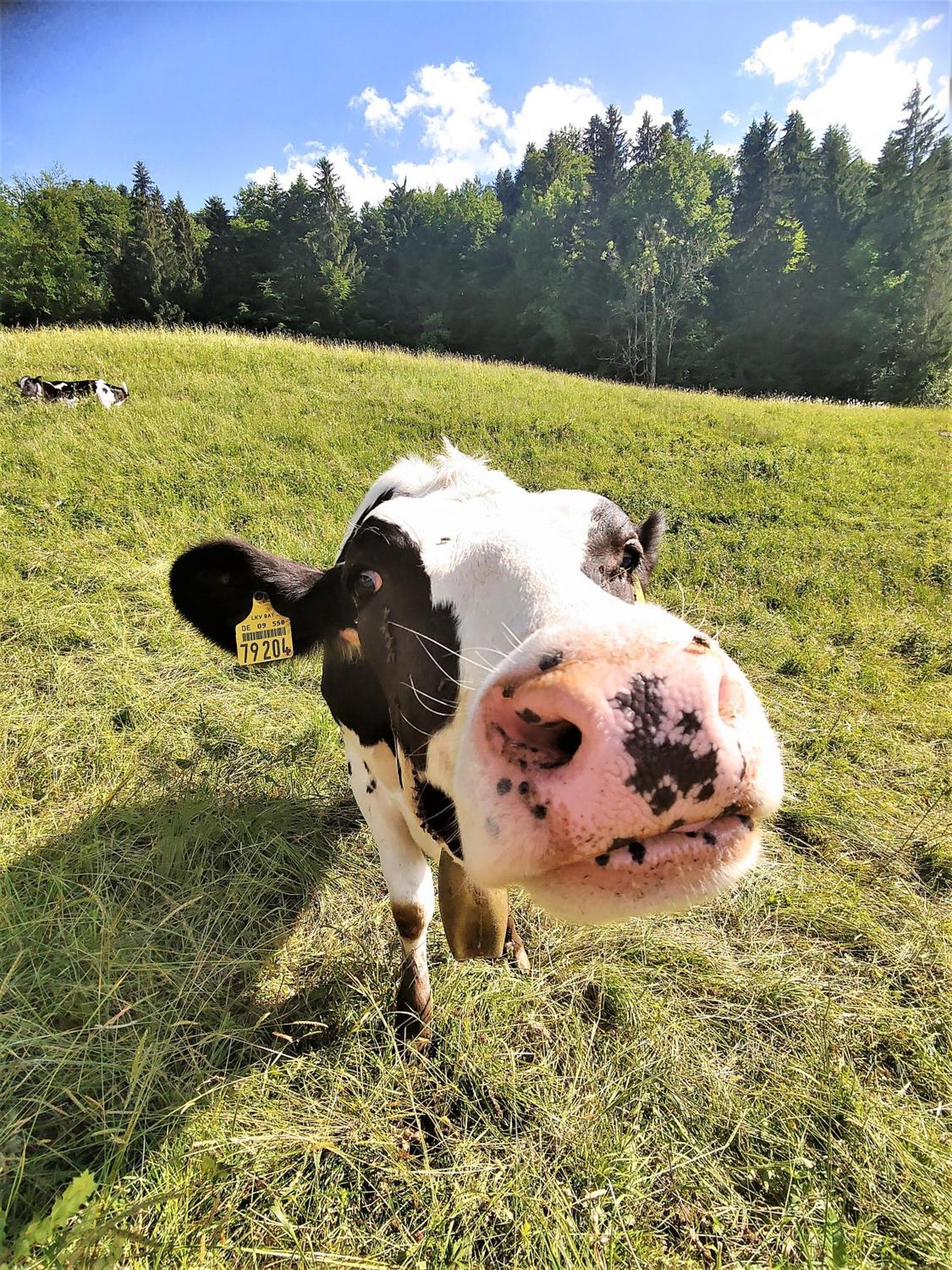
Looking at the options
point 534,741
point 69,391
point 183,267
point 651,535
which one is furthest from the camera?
point 183,267

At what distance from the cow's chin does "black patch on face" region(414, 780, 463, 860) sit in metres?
0.57

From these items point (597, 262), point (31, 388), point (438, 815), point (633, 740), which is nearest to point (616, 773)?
point (633, 740)

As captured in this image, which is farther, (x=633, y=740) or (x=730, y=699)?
(x=730, y=699)

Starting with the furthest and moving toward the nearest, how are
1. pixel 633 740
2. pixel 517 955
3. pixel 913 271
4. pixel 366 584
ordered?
pixel 913 271, pixel 517 955, pixel 366 584, pixel 633 740

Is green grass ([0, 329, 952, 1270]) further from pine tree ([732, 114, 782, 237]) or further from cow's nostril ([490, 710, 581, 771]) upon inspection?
pine tree ([732, 114, 782, 237])

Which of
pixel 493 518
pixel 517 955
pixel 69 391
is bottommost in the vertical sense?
pixel 517 955

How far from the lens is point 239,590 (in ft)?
9.21

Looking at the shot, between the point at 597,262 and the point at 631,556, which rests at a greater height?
the point at 597,262

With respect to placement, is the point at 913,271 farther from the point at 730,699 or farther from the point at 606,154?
the point at 730,699

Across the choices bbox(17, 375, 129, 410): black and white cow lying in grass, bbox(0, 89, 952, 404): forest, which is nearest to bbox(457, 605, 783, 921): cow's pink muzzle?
bbox(17, 375, 129, 410): black and white cow lying in grass

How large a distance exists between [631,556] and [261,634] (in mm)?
1698

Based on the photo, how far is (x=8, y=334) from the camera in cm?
1288

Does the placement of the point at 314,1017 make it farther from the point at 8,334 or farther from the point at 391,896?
the point at 8,334

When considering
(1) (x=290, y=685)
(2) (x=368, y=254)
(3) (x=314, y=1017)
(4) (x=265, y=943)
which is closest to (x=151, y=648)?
(1) (x=290, y=685)
